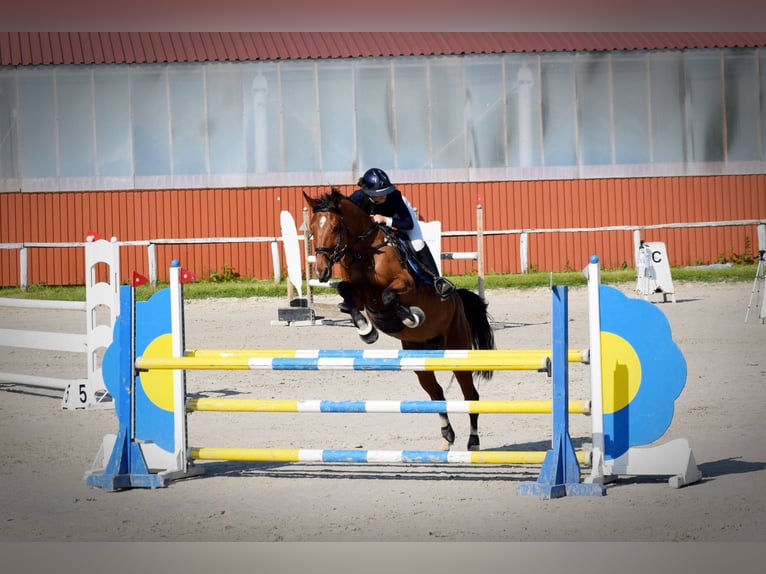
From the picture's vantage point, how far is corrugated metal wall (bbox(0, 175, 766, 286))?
25.4 metres

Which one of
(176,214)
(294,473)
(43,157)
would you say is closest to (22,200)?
(43,157)

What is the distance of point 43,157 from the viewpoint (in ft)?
85.4

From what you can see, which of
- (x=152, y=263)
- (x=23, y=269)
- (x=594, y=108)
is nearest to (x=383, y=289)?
(x=152, y=263)

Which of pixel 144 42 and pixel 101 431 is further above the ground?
pixel 144 42

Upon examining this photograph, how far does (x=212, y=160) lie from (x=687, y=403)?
1820cm

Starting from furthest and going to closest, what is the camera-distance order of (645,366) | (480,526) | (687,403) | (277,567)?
1. (687,403)
2. (645,366)
3. (480,526)
4. (277,567)

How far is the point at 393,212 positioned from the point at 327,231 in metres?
0.82

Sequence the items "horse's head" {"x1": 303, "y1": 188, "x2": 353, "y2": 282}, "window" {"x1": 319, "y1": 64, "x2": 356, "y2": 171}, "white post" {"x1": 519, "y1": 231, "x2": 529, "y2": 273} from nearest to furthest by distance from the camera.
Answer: "horse's head" {"x1": 303, "y1": 188, "x2": 353, "y2": 282}
"white post" {"x1": 519, "y1": 231, "x2": 529, "y2": 273}
"window" {"x1": 319, "y1": 64, "x2": 356, "y2": 171}

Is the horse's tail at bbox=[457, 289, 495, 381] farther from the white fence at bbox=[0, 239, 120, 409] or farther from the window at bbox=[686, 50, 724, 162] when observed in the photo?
the window at bbox=[686, 50, 724, 162]

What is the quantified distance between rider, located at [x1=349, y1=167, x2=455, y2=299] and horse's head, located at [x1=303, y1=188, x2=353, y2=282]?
1.41 ft

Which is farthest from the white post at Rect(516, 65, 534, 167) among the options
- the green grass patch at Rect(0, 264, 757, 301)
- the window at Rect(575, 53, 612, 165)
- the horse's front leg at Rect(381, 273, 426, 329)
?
the horse's front leg at Rect(381, 273, 426, 329)

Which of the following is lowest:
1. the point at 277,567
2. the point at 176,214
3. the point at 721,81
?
the point at 277,567

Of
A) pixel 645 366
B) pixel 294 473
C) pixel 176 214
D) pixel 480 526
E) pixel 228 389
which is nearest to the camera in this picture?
pixel 480 526

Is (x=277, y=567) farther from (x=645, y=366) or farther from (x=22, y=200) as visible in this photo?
(x=22, y=200)
